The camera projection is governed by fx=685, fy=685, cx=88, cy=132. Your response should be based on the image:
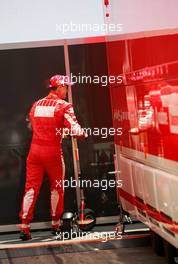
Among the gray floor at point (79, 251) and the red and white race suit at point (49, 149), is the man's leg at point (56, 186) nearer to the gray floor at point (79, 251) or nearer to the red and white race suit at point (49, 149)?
the red and white race suit at point (49, 149)

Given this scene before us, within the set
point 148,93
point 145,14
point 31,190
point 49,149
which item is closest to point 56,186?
point 31,190

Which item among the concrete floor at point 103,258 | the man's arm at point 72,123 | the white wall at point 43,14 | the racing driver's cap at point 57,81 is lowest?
the concrete floor at point 103,258

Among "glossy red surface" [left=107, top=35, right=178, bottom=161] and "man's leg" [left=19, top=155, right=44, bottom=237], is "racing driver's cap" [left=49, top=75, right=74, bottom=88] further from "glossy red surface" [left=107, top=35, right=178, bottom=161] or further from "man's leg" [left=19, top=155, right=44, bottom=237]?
"glossy red surface" [left=107, top=35, right=178, bottom=161]

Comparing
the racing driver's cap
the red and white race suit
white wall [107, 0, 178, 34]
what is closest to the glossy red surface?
white wall [107, 0, 178, 34]

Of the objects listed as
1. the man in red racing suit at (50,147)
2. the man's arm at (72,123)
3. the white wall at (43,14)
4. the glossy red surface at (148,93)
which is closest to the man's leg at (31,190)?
the man in red racing suit at (50,147)

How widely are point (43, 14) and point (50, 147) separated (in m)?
1.43

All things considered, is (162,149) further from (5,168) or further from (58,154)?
(5,168)

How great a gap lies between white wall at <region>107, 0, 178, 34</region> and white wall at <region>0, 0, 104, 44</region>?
110cm

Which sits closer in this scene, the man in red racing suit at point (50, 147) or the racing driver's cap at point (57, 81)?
the man in red racing suit at point (50, 147)

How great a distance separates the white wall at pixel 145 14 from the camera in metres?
4.70

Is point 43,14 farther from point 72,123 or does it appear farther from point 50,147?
point 50,147

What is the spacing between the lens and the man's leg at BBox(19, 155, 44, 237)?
7.55 m

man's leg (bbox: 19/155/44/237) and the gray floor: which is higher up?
man's leg (bbox: 19/155/44/237)

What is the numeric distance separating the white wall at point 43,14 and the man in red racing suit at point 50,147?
25.3 inches
